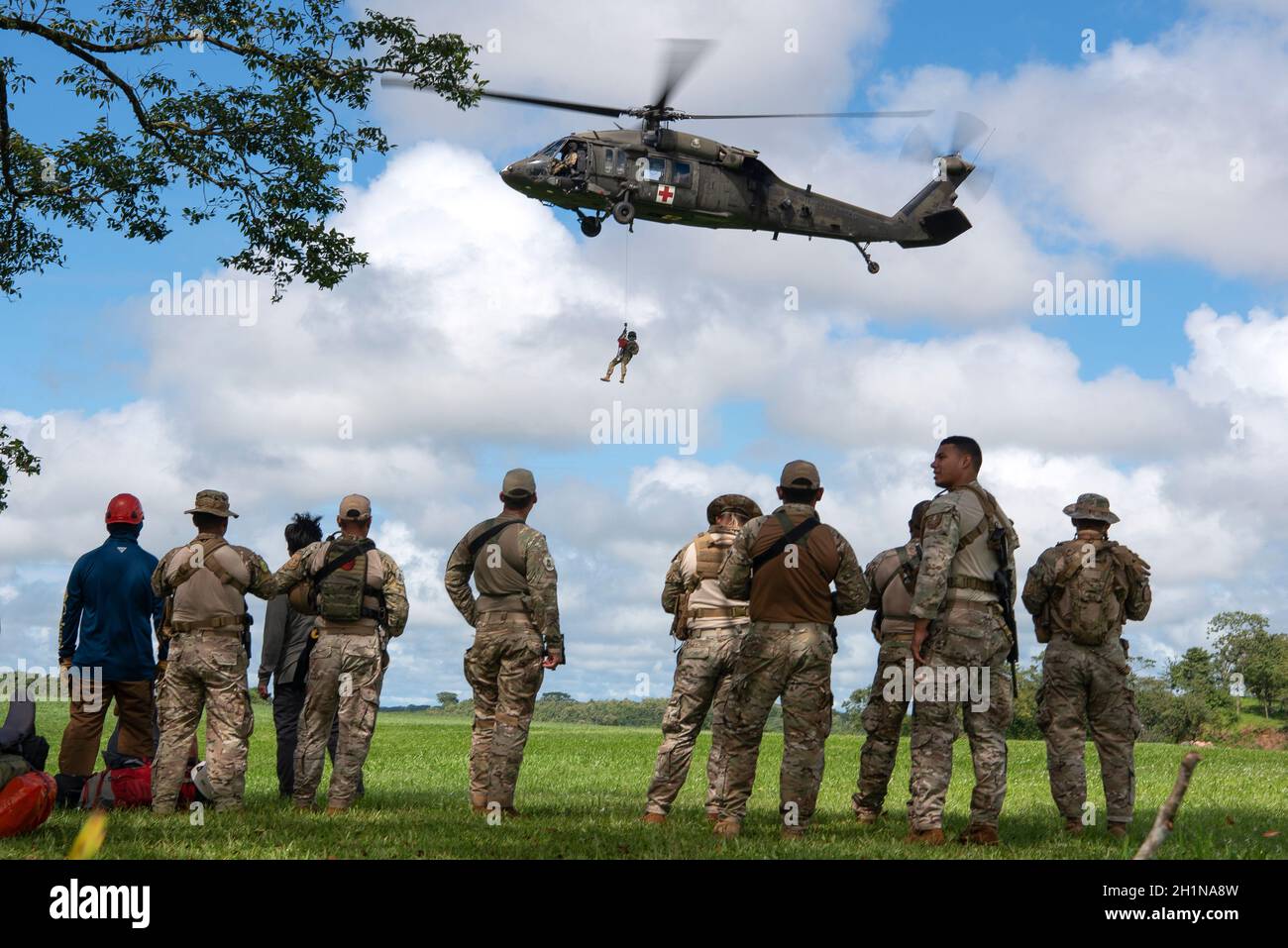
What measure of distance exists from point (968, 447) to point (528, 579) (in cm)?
371

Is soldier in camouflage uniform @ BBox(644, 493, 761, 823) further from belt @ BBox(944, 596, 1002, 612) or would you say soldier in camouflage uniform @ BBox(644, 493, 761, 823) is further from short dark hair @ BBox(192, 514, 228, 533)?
short dark hair @ BBox(192, 514, 228, 533)

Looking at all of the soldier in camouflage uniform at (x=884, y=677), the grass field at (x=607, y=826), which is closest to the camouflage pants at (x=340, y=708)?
the grass field at (x=607, y=826)

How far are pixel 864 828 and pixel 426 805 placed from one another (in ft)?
13.1

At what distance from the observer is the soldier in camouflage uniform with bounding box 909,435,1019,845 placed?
9.12 m

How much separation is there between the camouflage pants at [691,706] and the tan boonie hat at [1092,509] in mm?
2929

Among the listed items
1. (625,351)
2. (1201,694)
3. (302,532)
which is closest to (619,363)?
(625,351)

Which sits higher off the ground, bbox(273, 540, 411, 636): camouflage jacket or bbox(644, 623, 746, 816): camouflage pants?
bbox(273, 540, 411, 636): camouflage jacket

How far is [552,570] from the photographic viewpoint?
10805 mm

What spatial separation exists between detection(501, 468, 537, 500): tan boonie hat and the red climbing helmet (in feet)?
11.4

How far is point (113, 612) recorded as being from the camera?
37.8ft

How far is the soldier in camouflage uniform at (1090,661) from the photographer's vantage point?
10.5 metres

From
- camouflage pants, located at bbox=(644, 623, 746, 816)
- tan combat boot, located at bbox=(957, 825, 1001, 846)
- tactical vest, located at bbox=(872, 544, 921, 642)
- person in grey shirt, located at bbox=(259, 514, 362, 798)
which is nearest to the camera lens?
tan combat boot, located at bbox=(957, 825, 1001, 846)

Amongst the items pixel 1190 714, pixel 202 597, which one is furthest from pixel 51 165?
pixel 1190 714

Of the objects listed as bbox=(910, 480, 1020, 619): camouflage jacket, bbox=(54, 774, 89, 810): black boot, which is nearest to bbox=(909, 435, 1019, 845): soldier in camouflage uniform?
bbox=(910, 480, 1020, 619): camouflage jacket
